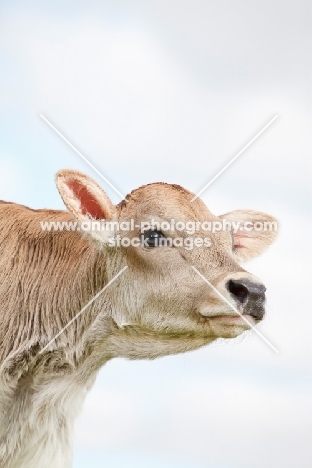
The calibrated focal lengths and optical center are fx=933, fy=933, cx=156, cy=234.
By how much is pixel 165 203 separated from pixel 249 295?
1787mm

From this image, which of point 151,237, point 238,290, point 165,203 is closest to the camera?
point 238,290

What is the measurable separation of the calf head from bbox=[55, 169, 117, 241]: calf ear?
0.4 inches

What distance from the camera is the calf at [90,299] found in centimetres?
1048

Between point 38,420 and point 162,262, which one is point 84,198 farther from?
point 38,420

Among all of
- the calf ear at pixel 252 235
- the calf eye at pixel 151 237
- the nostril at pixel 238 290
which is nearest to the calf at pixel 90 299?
the calf eye at pixel 151 237

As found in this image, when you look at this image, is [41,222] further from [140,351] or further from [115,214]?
[140,351]

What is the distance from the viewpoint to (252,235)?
12305 mm

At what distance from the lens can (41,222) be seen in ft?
39.1

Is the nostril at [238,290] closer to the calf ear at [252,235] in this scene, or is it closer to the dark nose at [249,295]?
the dark nose at [249,295]

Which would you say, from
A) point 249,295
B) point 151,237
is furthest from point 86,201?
point 249,295

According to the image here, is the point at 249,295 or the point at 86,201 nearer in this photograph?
the point at 249,295

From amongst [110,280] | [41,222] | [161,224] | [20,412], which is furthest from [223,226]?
[20,412]

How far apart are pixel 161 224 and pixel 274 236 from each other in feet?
7.50

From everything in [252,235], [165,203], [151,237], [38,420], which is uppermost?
[252,235]
